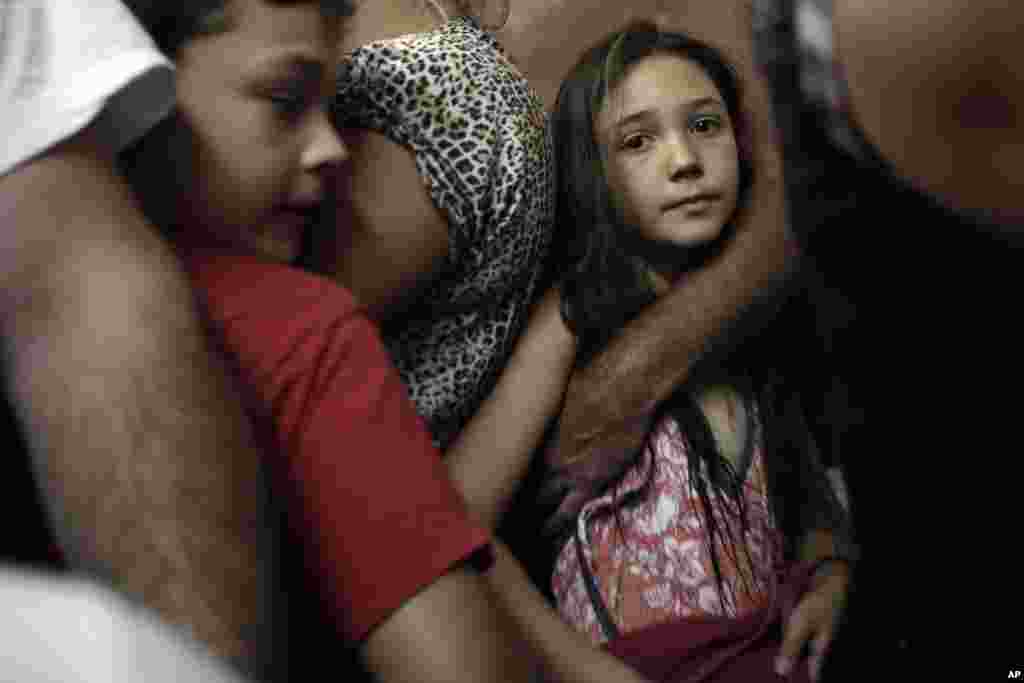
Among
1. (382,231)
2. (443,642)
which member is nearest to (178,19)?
(382,231)

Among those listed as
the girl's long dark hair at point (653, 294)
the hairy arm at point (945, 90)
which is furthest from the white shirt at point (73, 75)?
Answer: the girl's long dark hair at point (653, 294)

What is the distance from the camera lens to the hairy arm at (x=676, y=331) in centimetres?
97

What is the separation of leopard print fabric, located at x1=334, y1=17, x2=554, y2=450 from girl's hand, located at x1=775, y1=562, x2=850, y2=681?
337 millimetres

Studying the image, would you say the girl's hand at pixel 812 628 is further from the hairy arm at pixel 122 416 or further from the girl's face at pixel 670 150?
the hairy arm at pixel 122 416

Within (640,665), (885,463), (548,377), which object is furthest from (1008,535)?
(548,377)

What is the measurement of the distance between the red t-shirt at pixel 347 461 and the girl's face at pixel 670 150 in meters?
0.45

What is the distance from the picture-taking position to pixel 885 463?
0.60 meters

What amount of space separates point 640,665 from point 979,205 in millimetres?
473

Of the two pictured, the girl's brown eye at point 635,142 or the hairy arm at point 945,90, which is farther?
the girl's brown eye at point 635,142

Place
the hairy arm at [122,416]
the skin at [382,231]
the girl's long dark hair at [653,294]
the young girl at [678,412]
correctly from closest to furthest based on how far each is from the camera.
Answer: the hairy arm at [122,416] → the skin at [382,231] → the young girl at [678,412] → the girl's long dark hair at [653,294]

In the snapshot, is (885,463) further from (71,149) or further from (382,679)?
(71,149)

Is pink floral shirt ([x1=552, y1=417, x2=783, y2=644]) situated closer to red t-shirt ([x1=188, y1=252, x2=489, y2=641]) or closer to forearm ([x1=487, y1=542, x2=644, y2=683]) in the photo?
forearm ([x1=487, y1=542, x2=644, y2=683])

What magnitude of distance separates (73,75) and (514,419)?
50cm

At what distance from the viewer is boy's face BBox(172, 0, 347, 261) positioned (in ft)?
2.08
